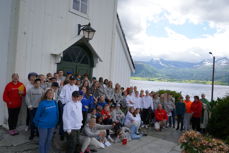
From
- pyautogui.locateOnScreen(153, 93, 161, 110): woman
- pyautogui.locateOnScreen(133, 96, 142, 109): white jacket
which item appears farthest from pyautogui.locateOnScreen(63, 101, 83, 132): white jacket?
pyautogui.locateOnScreen(153, 93, 161, 110): woman

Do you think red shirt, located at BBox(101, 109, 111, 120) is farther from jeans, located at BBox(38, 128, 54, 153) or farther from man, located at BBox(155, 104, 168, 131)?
man, located at BBox(155, 104, 168, 131)

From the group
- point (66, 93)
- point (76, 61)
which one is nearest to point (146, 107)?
point (76, 61)

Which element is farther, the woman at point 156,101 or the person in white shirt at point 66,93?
the woman at point 156,101

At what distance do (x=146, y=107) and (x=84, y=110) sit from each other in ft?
13.4

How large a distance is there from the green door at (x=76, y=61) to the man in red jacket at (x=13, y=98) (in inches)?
98.7

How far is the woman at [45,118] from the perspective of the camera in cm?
468

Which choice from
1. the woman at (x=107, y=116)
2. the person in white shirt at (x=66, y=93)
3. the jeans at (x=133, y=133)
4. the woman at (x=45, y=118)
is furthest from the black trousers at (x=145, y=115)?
the woman at (x=45, y=118)

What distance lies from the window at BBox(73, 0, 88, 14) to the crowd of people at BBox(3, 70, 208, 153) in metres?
3.39

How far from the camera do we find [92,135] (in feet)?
18.3

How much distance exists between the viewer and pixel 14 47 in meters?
6.45

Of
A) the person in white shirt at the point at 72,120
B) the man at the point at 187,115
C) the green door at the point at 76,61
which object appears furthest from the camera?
the man at the point at 187,115

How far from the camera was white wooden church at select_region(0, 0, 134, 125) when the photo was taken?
6.51m

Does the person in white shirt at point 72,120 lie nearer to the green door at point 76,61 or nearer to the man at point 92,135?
the man at point 92,135

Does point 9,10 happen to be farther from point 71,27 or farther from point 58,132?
point 58,132
